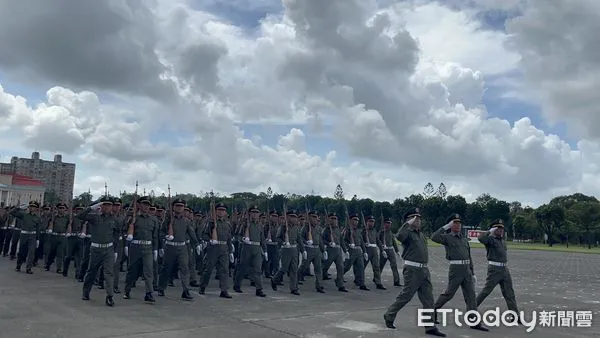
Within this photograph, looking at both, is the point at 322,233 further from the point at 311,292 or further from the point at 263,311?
the point at 263,311

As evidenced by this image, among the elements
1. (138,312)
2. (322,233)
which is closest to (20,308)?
(138,312)

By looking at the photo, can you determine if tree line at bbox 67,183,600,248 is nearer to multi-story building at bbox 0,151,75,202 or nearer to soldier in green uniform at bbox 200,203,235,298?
soldier in green uniform at bbox 200,203,235,298

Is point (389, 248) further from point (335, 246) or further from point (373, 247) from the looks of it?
point (335, 246)

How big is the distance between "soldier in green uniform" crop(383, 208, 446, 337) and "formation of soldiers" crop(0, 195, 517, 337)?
0.02m

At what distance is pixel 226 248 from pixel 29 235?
7.63 metres

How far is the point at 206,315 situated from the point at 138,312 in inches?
49.7

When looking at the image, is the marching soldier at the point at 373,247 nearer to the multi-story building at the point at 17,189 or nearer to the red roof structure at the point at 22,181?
the multi-story building at the point at 17,189

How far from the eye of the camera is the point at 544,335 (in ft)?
29.5

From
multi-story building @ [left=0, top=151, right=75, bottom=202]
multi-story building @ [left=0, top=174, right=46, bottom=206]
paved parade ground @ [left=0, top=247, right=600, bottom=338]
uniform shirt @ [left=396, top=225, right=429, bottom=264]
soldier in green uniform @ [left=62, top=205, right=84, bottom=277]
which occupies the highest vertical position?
multi-story building @ [left=0, top=151, right=75, bottom=202]

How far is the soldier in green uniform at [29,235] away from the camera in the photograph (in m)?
15.4

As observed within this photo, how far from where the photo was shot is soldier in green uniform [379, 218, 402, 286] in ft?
51.3

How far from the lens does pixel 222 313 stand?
9672mm

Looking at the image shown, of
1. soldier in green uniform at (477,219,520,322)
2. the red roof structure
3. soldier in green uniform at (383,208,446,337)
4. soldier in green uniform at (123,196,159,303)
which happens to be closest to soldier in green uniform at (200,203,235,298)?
soldier in green uniform at (123,196,159,303)

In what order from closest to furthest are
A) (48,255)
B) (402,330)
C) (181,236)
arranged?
(402,330) < (181,236) < (48,255)
